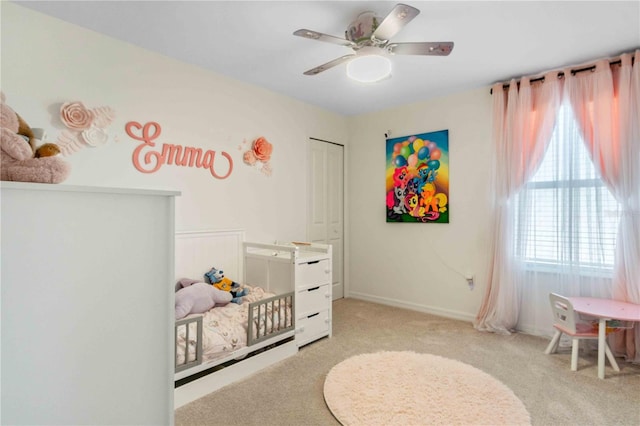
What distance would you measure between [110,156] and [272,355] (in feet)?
6.15

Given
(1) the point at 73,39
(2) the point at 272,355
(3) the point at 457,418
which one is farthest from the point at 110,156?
(3) the point at 457,418

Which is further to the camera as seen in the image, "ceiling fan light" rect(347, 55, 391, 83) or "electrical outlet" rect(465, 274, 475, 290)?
"electrical outlet" rect(465, 274, 475, 290)

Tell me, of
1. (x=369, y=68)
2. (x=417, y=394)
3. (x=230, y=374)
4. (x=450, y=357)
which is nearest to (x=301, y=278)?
(x=230, y=374)

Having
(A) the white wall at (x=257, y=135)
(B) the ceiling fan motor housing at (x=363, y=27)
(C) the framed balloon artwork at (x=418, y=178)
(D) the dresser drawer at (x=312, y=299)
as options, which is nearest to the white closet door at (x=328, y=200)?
(A) the white wall at (x=257, y=135)

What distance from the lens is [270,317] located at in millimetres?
2533

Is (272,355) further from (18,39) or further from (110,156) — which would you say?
(18,39)

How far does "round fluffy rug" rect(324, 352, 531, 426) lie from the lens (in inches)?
71.1

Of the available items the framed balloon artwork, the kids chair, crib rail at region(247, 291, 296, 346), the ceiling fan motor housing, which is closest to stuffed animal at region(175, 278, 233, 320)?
crib rail at region(247, 291, 296, 346)

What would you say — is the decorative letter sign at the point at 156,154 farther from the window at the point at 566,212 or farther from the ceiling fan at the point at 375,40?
the window at the point at 566,212

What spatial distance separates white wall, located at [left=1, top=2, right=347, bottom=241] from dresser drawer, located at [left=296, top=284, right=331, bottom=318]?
864 millimetres

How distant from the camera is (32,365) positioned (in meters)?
0.70

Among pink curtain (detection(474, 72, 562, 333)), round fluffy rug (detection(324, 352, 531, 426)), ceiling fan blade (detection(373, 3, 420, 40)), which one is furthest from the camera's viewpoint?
pink curtain (detection(474, 72, 562, 333))

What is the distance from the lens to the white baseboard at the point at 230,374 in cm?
197

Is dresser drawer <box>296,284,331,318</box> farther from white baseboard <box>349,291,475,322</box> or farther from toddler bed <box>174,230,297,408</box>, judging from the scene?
white baseboard <box>349,291,475,322</box>
